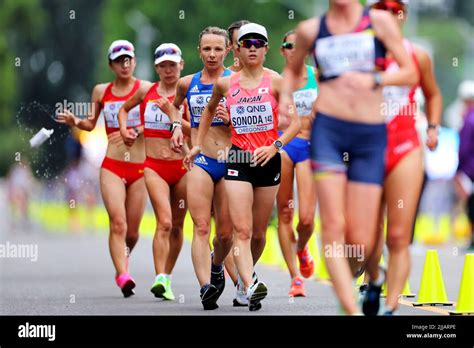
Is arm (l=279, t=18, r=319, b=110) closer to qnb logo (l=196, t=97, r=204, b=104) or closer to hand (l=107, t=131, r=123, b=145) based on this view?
qnb logo (l=196, t=97, r=204, b=104)

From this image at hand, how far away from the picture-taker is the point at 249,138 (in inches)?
→ 569

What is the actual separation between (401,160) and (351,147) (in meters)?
0.51

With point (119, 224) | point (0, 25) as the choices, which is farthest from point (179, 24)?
point (119, 224)

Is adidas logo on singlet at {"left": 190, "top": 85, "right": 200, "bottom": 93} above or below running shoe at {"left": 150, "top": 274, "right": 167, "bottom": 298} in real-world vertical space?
above

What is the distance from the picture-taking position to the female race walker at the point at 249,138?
14266 mm

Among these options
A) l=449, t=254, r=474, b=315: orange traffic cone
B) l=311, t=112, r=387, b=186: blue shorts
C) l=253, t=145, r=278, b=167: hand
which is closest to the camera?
l=311, t=112, r=387, b=186: blue shorts

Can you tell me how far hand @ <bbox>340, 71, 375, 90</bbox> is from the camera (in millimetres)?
10961

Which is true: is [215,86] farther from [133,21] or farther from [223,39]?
[133,21]

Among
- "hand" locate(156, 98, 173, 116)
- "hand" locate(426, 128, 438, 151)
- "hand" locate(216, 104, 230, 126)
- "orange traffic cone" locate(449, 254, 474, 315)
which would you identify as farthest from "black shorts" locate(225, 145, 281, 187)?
"hand" locate(426, 128, 438, 151)

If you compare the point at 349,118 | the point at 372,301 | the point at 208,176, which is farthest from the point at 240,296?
the point at 349,118

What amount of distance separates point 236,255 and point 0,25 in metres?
68.3

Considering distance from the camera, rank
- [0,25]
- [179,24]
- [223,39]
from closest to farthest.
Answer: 1. [223,39]
2. [179,24]
3. [0,25]

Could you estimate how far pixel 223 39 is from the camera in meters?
15.4
